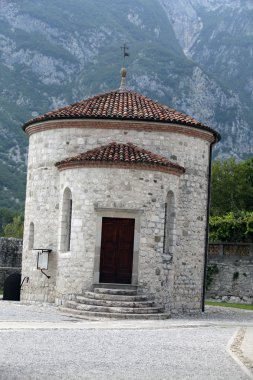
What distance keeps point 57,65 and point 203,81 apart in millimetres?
27000

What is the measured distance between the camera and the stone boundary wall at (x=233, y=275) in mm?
41625

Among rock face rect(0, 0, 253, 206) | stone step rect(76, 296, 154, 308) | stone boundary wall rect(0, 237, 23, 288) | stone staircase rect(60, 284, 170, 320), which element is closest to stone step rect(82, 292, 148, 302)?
stone staircase rect(60, 284, 170, 320)

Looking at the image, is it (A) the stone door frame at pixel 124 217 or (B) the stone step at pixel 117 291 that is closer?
(B) the stone step at pixel 117 291

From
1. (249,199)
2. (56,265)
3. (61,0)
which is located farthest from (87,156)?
(61,0)

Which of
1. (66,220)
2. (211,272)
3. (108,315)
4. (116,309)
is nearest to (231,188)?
(211,272)

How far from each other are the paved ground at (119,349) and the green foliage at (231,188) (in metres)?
46.3

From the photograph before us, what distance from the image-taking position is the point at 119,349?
1588 centimetres

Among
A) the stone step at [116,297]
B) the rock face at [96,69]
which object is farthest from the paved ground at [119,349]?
the rock face at [96,69]

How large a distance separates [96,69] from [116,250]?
393ft

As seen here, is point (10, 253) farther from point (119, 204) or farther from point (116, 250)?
point (119, 204)

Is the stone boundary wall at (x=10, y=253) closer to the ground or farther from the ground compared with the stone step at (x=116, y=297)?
farther from the ground

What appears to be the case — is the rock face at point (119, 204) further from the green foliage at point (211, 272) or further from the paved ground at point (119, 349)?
the green foliage at point (211, 272)

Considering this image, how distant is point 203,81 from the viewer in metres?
134

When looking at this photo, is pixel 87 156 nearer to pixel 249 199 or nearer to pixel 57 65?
pixel 249 199
